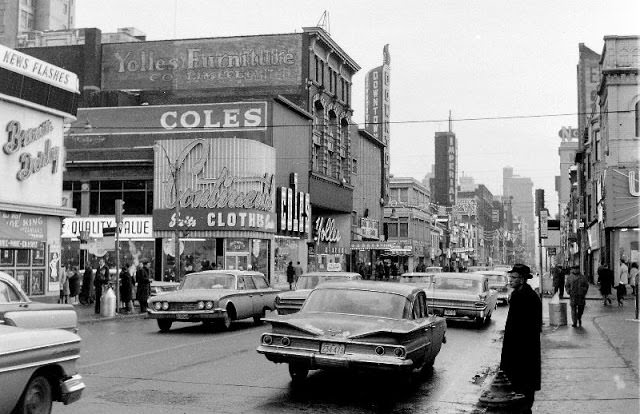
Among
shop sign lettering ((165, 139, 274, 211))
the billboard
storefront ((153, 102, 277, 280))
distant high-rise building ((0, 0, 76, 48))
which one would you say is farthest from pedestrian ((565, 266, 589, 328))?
distant high-rise building ((0, 0, 76, 48))

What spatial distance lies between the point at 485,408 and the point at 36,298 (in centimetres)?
2182

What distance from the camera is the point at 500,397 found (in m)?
9.59

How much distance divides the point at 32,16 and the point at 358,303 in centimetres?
13016

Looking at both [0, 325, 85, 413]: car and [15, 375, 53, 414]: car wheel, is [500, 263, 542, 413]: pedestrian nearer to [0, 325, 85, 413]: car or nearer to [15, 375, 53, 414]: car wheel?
[0, 325, 85, 413]: car

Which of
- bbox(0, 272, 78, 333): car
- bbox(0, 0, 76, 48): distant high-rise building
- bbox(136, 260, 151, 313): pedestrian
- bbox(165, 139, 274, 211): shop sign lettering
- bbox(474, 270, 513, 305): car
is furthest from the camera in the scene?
bbox(0, 0, 76, 48): distant high-rise building

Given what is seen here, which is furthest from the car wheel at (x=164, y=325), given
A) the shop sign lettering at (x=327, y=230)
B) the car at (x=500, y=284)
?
the shop sign lettering at (x=327, y=230)

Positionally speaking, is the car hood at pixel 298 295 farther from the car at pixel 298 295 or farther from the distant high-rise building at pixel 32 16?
the distant high-rise building at pixel 32 16

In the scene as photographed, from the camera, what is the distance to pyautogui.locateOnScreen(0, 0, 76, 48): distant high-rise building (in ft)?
394

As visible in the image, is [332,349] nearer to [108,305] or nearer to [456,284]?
[456,284]

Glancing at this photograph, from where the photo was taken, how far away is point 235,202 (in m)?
46.4

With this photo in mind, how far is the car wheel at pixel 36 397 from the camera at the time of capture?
7031 mm

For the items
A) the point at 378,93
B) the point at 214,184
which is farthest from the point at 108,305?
the point at 378,93

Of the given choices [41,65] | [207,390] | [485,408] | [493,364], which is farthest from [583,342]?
[41,65]

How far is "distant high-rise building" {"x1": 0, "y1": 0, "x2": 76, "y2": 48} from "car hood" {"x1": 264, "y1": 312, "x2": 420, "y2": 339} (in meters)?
114
